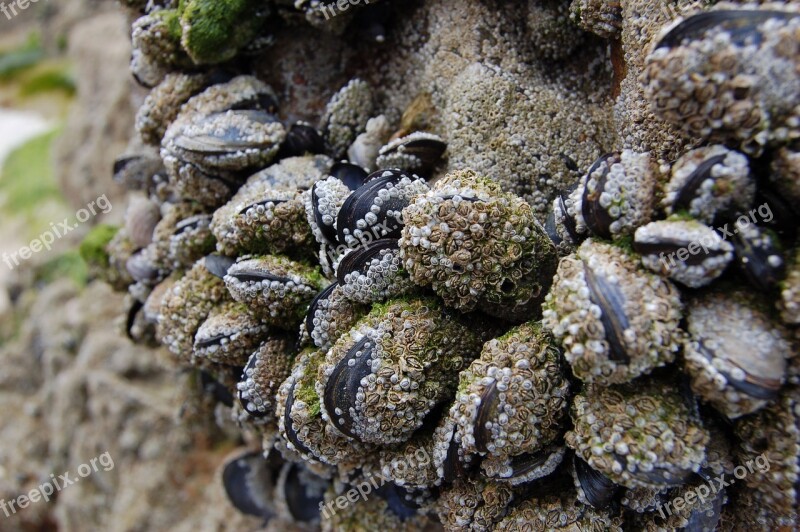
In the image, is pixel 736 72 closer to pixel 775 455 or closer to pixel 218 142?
pixel 775 455

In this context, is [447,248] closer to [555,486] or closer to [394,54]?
[555,486]

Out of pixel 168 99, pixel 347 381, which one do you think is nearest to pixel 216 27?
pixel 168 99

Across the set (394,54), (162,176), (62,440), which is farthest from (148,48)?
(62,440)

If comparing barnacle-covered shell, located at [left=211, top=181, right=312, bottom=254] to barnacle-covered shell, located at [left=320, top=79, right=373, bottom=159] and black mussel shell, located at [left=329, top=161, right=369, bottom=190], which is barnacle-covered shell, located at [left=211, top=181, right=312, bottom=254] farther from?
barnacle-covered shell, located at [left=320, top=79, right=373, bottom=159]
